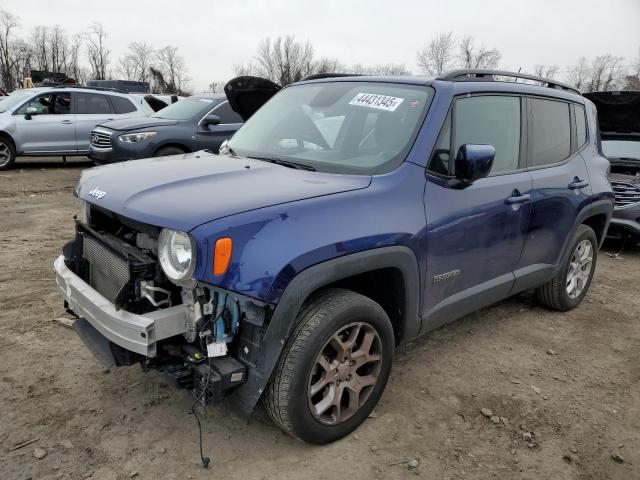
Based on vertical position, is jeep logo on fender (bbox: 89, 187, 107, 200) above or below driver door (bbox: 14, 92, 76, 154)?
above

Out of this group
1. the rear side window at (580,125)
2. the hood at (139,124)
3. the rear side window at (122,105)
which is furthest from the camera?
the rear side window at (122,105)

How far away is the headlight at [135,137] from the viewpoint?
27.3 feet

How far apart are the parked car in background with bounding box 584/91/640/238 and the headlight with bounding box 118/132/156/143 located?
6.54 m

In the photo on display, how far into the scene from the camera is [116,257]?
8.50 ft

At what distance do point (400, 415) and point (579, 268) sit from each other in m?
2.63

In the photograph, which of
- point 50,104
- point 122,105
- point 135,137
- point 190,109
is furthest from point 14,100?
point 190,109

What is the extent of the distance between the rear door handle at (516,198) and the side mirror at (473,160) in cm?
56

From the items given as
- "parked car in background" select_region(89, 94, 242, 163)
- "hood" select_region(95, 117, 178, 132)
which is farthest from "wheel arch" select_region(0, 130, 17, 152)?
"hood" select_region(95, 117, 178, 132)

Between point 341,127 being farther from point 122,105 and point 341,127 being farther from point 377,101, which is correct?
point 122,105

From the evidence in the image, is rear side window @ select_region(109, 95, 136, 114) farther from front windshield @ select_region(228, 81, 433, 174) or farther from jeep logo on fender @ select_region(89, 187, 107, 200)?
jeep logo on fender @ select_region(89, 187, 107, 200)

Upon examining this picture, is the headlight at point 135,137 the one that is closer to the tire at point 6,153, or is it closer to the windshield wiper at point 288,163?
the tire at point 6,153

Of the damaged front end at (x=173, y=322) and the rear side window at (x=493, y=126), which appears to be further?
the rear side window at (x=493, y=126)

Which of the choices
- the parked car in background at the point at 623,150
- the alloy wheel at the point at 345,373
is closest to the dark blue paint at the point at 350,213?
the alloy wheel at the point at 345,373

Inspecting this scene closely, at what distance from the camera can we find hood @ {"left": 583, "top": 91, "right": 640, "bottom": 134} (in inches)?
292
